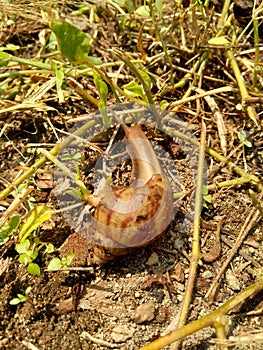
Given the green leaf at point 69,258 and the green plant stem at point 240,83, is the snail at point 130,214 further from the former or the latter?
the green plant stem at point 240,83

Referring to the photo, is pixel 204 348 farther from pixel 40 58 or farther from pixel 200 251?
pixel 40 58

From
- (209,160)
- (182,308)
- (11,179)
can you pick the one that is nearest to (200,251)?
(182,308)

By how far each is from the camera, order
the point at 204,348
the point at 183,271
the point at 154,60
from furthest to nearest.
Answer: the point at 154,60 → the point at 183,271 → the point at 204,348

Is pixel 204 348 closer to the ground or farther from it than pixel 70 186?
closer to the ground

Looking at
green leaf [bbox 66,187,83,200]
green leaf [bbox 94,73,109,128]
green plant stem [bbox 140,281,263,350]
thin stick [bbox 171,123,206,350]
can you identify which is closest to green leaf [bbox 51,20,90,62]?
green leaf [bbox 94,73,109,128]

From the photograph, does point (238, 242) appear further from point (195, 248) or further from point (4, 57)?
point (4, 57)

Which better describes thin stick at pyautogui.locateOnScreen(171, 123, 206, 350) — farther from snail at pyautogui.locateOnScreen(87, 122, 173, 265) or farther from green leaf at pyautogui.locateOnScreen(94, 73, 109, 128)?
green leaf at pyautogui.locateOnScreen(94, 73, 109, 128)
